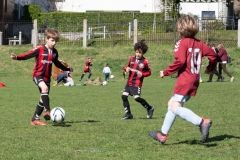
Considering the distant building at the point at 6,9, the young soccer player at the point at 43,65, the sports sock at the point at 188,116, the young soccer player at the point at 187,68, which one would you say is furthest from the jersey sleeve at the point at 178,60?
the distant building at the point at 6,9

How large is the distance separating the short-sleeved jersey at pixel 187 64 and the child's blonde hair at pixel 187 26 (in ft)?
0.26

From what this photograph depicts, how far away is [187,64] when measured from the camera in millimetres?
7914

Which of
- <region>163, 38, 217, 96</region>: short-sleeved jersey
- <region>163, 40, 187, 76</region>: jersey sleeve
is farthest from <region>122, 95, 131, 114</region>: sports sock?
<region>163, 40, 187, 76</region>: jersey sleeve

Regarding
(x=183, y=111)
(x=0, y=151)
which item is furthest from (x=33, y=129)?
(x=183, y=111)

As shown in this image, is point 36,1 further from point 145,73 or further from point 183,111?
point 183,111

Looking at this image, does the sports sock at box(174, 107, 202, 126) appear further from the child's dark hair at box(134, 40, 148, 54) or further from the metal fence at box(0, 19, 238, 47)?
the metal fence at box(0, 19, 238, 47)

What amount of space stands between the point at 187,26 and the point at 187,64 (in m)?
0.49

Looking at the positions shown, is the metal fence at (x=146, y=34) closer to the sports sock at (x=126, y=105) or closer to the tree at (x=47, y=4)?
the tree at (x=47, y=4)

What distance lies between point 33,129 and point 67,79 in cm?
1618

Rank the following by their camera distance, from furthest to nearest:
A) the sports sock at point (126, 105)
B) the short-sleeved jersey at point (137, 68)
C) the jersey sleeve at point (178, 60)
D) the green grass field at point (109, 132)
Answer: the short-sleeved jersey at point (137, 68)
the sports sock at point (126, 105)
the jersey sleeve at point (178, 60)
the green grass field at point (109, 132)

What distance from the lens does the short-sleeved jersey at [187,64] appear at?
7.84 m

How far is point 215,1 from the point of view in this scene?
57594 mm

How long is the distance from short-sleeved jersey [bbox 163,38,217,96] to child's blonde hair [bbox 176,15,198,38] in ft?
0.26

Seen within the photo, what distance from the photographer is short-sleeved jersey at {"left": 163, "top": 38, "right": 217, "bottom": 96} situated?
7.84 meters
